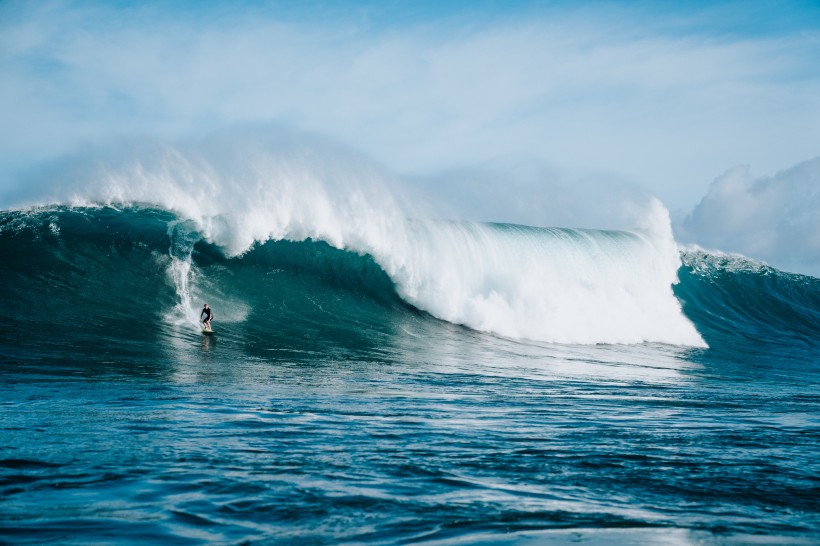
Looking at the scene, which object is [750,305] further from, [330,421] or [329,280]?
[330,421]

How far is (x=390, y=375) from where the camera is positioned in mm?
10609

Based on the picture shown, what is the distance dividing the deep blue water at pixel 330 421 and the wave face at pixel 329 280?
0.30 feet

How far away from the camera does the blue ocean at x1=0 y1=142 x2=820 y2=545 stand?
4.18m

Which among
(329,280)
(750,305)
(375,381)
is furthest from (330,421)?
(750,305)

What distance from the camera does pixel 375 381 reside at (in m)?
9.89

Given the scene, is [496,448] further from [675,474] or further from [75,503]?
[75,503]

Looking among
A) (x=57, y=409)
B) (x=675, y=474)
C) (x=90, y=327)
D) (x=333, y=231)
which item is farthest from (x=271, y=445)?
(x=333, y=231)

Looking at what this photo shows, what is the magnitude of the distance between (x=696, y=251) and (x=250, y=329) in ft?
68.0

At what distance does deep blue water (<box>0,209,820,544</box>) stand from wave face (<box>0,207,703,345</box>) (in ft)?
0.30

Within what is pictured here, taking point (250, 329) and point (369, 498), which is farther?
point (250, 329)

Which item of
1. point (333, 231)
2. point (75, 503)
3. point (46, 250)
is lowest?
point (75, 503)

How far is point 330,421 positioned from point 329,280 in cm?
1137

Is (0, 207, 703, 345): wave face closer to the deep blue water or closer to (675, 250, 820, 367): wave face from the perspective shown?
the deep blue water

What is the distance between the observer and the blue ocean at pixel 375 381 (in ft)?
13.7
